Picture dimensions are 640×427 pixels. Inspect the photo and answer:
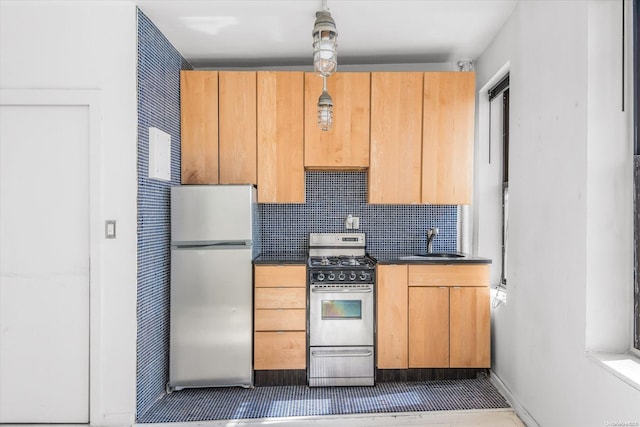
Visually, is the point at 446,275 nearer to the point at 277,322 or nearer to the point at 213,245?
the point at 277,322

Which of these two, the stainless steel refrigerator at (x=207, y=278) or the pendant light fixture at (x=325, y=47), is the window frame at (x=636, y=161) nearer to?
the pendant light fixture at (x=325, y=47)

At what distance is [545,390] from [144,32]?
3454 millimetres

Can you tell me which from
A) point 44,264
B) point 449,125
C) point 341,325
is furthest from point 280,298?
point 449,125

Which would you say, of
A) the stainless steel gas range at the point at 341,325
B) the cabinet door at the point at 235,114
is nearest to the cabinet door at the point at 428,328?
the stainless steel gas range at the point at 341,325

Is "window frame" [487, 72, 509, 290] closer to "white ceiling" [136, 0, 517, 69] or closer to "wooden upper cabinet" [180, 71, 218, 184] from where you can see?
"white ceiling" [136, 0, 517, 69]

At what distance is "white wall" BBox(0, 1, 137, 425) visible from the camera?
2525 millimetres

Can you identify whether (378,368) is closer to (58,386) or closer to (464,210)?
(464,210)

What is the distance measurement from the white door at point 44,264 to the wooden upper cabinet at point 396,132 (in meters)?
2.21

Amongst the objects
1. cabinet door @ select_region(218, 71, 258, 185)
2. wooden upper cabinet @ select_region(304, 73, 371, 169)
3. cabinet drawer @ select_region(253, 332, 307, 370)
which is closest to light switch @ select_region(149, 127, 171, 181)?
cabinet door @ select_region(218, 71, 258, 185)

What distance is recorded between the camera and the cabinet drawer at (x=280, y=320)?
3078 mm

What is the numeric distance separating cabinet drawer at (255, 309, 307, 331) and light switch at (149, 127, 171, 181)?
1.30 meters

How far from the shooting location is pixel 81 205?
8.45 ft

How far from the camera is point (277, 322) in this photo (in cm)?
308

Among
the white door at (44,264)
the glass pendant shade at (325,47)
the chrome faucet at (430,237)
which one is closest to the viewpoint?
the glass pendant shade at (325,47)
